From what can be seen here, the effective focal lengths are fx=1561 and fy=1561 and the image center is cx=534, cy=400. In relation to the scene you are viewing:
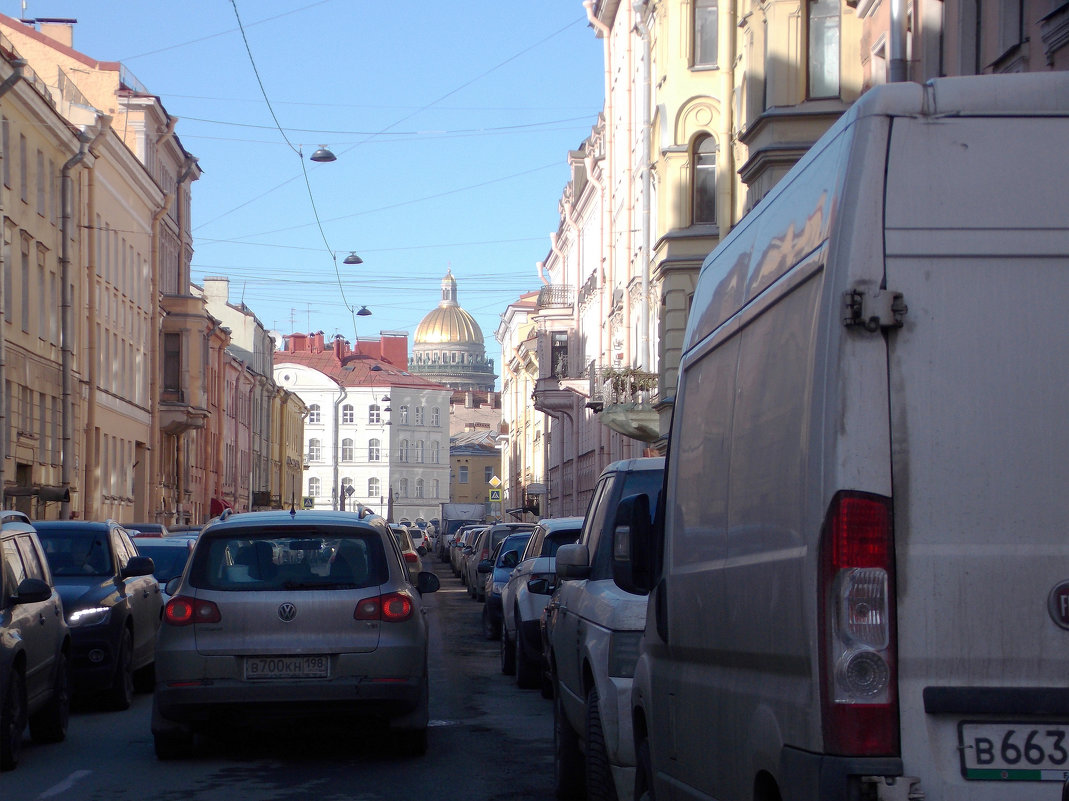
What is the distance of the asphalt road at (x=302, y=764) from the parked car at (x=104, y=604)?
37 cm

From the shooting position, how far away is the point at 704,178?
102 ft

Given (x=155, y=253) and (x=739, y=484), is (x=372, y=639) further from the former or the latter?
(x=155, y=253)

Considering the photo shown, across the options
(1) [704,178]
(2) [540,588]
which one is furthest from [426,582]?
(1) [704,178]

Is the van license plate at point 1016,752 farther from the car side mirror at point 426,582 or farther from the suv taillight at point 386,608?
the car side mirror at point 426,582

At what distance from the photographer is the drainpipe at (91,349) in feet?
130

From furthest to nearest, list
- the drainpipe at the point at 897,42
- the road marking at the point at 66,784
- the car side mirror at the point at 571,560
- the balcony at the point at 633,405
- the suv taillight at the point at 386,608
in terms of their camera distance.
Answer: the balcony at the point at 633,405, the drainpipe at the point at 897,42, the suv taillight at the point at 386,608, the road marking at the point at 66,784, the car side mirror at the point at 571,560

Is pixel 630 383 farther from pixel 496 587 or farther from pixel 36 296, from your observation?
pixel 496 587

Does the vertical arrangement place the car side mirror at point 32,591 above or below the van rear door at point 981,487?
below

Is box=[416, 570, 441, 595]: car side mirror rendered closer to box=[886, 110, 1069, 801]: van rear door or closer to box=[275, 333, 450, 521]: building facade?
box=[886, 110, 1069, 801]: van rear door

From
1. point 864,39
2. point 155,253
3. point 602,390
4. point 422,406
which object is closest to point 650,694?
point 864,39

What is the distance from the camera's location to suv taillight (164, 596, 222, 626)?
9.23 meters

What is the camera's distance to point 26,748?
34.2 ft

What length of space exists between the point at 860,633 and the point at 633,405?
30.8m

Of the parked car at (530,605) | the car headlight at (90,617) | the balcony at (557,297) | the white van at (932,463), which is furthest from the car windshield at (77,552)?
the balcony at (557,297)
